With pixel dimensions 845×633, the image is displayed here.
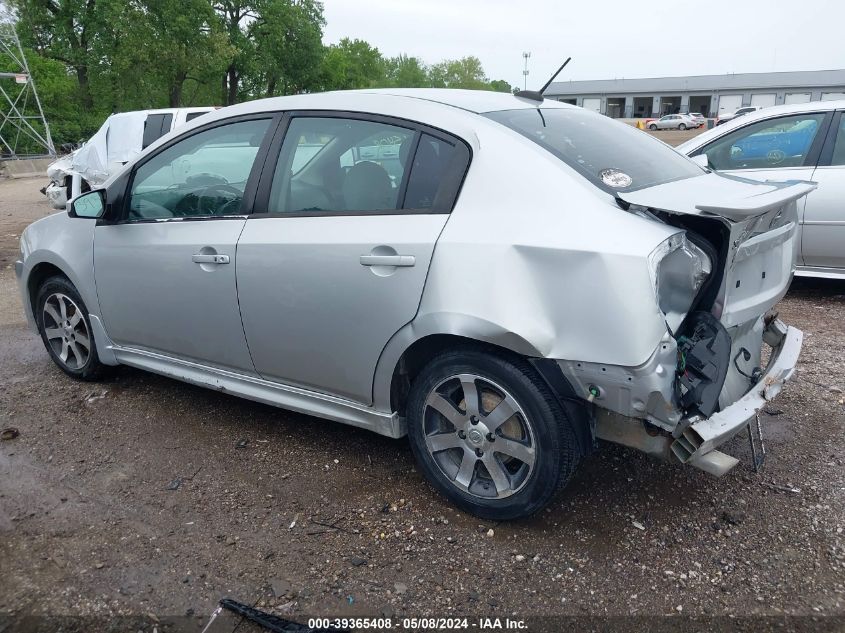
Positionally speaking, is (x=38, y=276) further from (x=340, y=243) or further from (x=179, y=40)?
(x=179, y=40)

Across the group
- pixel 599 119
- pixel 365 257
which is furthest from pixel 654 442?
pixel 599 119

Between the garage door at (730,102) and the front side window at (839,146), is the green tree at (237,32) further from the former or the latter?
the garage door at (730,102)

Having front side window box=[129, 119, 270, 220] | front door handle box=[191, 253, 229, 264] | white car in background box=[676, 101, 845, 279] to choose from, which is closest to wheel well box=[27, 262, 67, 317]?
front side window box=[129, 119, 270, 220]

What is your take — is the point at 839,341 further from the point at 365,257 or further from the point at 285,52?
the point at 285,52

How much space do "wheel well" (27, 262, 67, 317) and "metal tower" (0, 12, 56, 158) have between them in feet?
97.8

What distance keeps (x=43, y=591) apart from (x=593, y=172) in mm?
2748

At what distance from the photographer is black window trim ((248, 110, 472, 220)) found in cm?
297

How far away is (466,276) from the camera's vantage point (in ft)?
9.16

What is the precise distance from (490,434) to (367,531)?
27.3 inches

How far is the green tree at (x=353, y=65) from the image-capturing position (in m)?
55.6

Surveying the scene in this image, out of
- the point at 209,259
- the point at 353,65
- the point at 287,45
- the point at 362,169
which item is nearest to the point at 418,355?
the point at 362,169

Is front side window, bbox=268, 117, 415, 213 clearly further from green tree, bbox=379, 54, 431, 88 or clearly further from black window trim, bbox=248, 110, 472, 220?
green tree, bbox=379, 54, 431, 88

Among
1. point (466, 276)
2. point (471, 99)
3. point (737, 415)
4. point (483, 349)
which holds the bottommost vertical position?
point (737, 415)

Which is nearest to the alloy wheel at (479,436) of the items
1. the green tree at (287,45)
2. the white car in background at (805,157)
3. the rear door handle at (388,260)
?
the rear door handle at (388,260)
